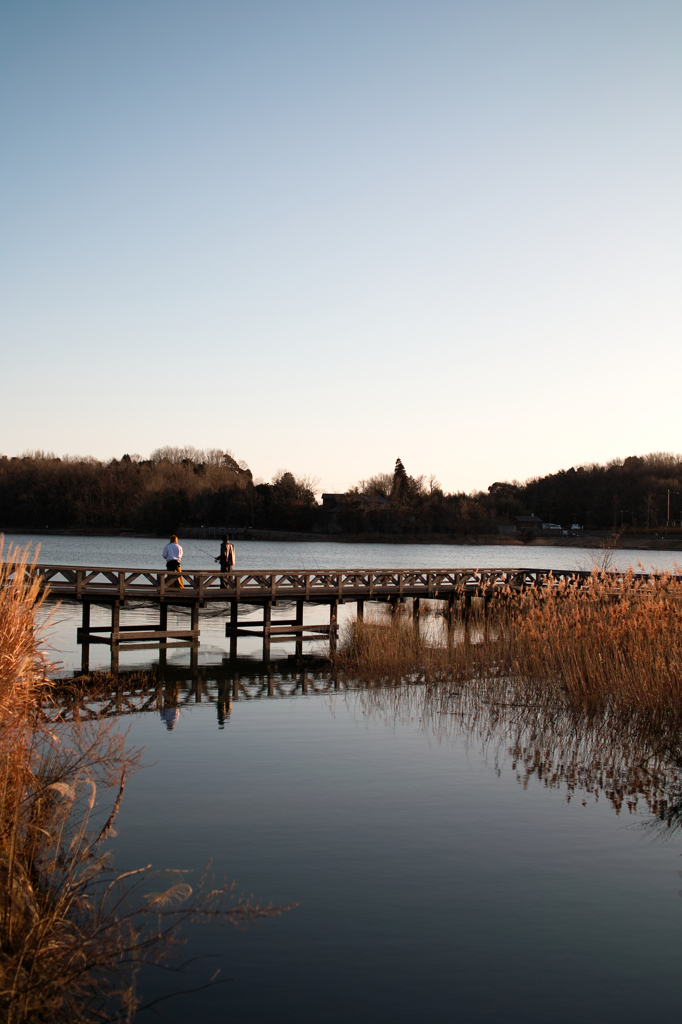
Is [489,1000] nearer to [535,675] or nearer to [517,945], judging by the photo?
[517,945]

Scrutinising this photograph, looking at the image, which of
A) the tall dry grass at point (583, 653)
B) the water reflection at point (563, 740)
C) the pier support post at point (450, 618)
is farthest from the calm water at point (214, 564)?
the water reflection at point (563, 740)

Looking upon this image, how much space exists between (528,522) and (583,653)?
4031 inches

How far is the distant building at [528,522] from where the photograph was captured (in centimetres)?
10591

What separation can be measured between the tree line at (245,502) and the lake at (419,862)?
8573 cm

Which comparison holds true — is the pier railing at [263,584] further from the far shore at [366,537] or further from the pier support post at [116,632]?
the far shore at [366,537]

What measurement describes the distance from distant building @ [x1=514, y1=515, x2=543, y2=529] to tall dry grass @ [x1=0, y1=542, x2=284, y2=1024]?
98.4 meters

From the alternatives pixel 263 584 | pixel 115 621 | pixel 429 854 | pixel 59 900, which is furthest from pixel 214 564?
pixel 59 900

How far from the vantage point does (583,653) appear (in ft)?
41.6

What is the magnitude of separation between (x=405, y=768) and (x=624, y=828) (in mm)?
2881

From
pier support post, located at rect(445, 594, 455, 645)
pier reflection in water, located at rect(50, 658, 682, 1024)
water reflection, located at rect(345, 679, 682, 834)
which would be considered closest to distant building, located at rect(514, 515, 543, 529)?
pier support post, located at rect(445, 594, 455, 645)

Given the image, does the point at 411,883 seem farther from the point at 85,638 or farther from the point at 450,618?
the point at 450,618

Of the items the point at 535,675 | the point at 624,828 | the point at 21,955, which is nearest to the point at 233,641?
the point at 535,675

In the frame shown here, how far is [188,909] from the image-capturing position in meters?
6.02

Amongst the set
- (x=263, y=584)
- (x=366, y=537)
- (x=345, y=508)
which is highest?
(x=345, y=508)
